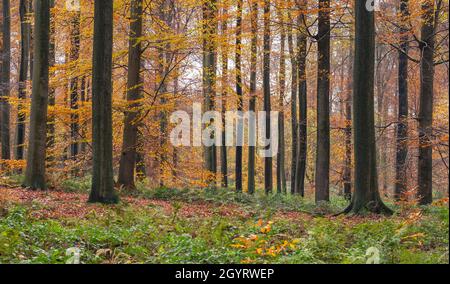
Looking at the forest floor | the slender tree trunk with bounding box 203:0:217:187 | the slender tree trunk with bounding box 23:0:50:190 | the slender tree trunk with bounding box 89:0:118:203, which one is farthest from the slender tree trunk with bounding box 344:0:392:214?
the slender tree trunk with bounding box 23:0:50:190

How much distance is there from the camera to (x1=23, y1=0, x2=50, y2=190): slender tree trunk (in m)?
14.4

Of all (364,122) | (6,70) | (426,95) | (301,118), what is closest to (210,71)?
(301,118)

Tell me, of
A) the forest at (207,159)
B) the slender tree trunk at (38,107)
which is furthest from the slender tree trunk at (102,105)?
the slender tree trunk at (38,107)

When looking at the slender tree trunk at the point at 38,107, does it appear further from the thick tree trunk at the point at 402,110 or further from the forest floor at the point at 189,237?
the thick tree trunk at the point at 402,110

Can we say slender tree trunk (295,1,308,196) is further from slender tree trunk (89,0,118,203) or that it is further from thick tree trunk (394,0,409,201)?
slender tree trunk (89,0,118,203)

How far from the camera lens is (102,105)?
1262 centimetres

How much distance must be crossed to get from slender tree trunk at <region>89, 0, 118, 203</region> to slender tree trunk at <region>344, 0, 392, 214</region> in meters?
6.31

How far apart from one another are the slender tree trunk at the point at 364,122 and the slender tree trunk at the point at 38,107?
351 inches

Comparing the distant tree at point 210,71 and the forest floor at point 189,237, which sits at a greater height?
the distant tree at point 210,71

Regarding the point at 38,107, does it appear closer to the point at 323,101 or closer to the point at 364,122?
the point at 323,101

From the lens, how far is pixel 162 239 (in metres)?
8.37

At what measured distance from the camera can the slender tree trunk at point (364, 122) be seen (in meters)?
12.0
